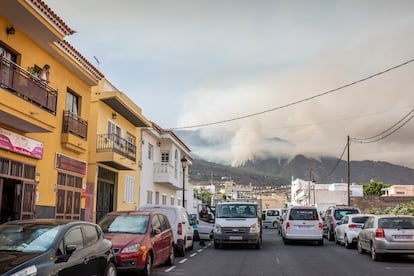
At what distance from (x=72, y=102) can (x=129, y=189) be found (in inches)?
346

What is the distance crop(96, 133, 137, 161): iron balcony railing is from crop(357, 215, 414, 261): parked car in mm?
12154

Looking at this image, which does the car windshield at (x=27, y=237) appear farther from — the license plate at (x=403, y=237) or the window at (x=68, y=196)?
the license plate at (x=403, y=237)

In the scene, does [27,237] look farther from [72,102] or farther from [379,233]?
[72,102]

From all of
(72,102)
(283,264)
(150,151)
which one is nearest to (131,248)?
(283,264)

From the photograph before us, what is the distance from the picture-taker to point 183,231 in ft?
56.4

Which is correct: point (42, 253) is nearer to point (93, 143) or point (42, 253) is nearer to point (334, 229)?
point (93, 143)

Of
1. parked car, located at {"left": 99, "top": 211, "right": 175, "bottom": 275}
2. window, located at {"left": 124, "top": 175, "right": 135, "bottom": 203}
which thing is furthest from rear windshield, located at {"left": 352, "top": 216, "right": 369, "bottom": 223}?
window, located at {"left": 124, "top": 175, "right": 135, "bottom": 203}

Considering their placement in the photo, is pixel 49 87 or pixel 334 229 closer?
pixel 49 87

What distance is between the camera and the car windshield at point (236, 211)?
21141 millimetres

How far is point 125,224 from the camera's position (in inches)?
502

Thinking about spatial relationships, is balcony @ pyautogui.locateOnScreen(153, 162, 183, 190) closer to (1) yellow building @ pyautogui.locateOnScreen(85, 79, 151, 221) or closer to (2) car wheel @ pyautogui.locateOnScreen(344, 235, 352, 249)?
(1) yellow building @ pyautogui.locateOnScreen(85, 79, 151, 221)

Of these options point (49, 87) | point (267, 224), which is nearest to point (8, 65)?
point (49, 87)

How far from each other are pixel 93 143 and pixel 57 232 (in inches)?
550

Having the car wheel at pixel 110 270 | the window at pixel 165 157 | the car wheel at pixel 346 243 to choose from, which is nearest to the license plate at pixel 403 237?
the car wheel at pixel 346 243
